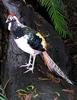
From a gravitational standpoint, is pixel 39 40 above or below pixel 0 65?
above

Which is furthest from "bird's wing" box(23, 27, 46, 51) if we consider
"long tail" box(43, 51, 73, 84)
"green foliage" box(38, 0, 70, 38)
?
"green foliage" box(38, 0, 70, 38)

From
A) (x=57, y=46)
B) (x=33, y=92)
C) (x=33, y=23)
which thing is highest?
(x=33, y=23)

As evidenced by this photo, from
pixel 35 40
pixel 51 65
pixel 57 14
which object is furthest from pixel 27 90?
pixel 57 14

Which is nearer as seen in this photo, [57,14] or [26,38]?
[26,38]

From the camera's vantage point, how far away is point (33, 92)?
3.55m

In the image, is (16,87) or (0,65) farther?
(0,65)

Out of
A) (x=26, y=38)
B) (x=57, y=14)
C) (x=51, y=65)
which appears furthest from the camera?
(x=57, y=14)

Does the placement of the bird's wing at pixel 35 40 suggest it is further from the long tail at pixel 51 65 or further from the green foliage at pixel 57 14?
the green foliage at pixel 57 14

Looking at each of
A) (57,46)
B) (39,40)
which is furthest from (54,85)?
(57,46)

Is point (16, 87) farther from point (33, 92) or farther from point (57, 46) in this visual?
point (57, 46)

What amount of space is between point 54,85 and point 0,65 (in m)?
1.03

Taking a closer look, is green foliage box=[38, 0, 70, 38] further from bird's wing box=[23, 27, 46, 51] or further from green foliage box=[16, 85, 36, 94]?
green foliage box=[16, 85, 36, 94]

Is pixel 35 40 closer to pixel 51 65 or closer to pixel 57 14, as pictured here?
pixel 51 65

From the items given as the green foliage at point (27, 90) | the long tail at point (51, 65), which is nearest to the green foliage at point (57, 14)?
the long tail at point (51, 65)
